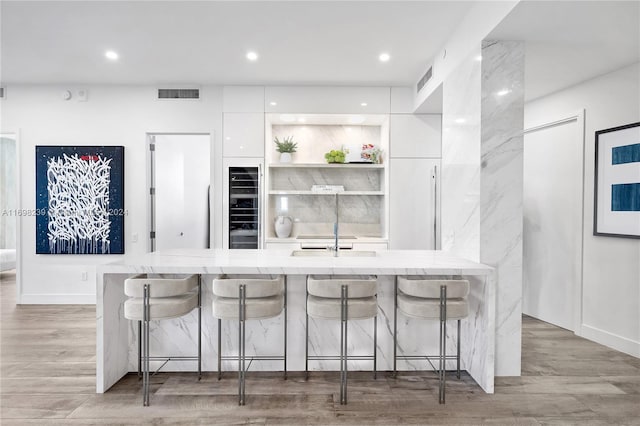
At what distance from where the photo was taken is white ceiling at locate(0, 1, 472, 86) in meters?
3.05

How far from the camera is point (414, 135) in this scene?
4.94m

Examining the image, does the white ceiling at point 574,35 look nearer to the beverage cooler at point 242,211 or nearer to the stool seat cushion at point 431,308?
the stool seat cushion at point 431,308

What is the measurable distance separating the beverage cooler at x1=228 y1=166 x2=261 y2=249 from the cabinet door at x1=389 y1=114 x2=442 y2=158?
1838mm

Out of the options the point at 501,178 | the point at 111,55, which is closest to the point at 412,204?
the point at 501,178

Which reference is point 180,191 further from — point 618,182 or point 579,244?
point 618,182

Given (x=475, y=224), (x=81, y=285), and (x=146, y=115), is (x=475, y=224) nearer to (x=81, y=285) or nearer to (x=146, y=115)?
(x=146, y=115)

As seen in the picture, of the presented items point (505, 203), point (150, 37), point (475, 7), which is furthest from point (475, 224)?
point (150, 37)

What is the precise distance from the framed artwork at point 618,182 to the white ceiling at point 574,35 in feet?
2.13

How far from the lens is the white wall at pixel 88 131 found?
4973 millimetres

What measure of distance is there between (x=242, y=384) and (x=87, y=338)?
2.14 metres

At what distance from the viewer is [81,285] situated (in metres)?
5.04

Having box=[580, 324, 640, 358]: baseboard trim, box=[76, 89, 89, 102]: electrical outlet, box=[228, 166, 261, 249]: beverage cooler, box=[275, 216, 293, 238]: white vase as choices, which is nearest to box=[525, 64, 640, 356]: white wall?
box=[580, 324, 640, 358]: baseboard trim

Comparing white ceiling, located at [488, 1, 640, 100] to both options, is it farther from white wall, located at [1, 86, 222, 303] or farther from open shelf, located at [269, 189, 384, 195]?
white wall, located at [1, 86, 222, 303]

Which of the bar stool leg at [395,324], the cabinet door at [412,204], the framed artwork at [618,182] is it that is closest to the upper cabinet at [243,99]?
the cabinet door at [412,204]
